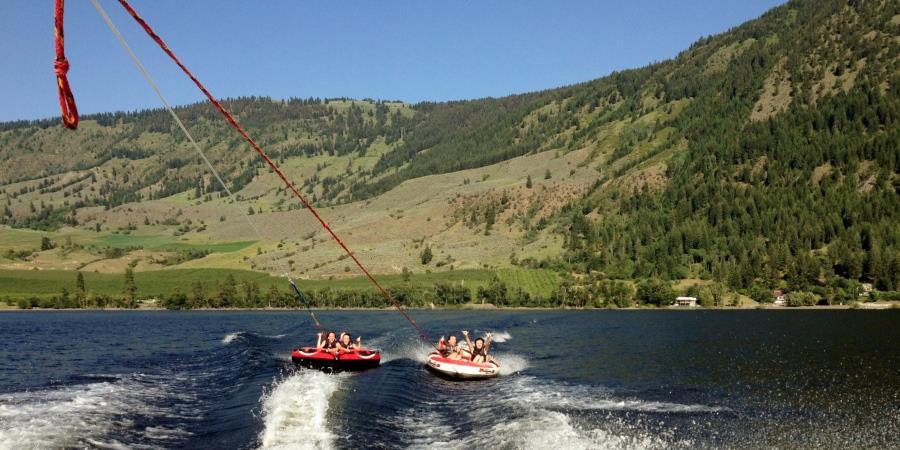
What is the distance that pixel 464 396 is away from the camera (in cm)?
4559

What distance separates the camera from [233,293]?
7259 inches

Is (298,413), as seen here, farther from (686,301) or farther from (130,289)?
(130,289)

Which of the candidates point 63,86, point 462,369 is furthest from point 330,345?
point 63,86

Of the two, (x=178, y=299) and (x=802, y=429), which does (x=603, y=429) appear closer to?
(x=802, y=429)

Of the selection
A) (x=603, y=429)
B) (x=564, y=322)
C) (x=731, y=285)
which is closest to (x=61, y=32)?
(x=603, y=429)

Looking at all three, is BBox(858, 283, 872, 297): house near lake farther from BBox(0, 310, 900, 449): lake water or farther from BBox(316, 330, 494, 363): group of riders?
BBox(316, 330, 494, 363): group of riders

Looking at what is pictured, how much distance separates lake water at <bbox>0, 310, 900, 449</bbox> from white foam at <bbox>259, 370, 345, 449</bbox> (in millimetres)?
146

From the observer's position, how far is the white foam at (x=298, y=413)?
30578mm

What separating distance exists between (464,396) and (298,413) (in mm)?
12920

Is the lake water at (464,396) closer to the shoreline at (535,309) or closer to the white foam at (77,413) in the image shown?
the white foam at (77,413)

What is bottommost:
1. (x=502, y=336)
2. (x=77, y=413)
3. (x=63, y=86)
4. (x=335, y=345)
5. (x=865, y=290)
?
(x=865, y=290)

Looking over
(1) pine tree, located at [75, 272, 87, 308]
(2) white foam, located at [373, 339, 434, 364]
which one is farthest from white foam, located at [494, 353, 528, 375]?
(1) pine tree, located at [75, 272, 87, 308]

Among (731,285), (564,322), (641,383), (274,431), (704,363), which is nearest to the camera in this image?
(274,431)

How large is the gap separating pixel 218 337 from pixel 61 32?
79.4 m
